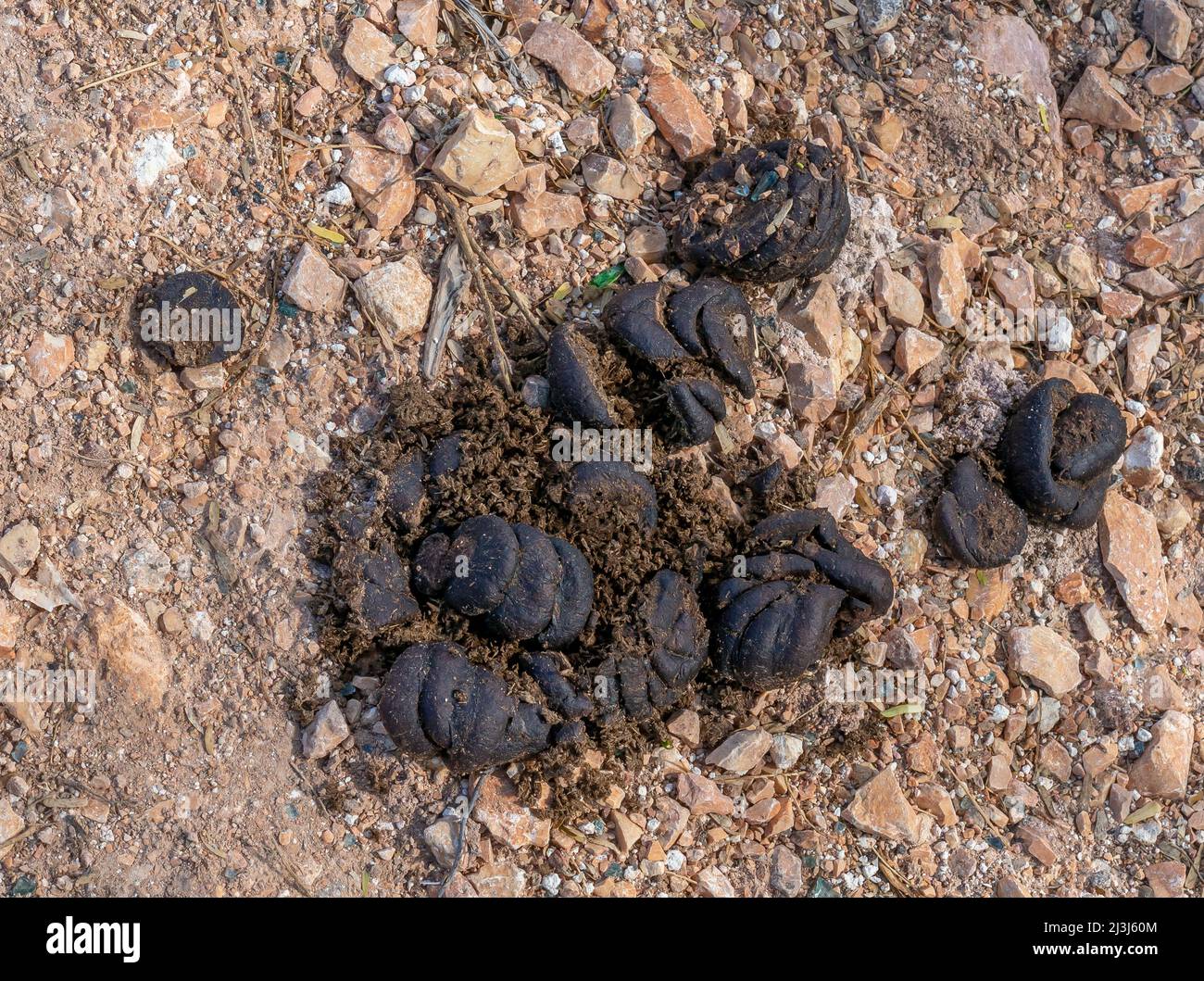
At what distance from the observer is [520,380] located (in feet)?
16.2

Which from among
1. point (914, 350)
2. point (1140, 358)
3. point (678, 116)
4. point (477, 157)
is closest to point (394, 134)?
point (477, 157)

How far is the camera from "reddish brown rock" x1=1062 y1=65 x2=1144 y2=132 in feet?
19.5

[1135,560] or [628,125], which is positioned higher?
[628,125]

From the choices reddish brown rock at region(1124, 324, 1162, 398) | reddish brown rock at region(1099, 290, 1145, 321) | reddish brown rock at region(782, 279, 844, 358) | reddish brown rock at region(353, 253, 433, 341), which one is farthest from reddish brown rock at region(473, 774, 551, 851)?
reddish brown rock at region(1099, 290, 1145, 321)

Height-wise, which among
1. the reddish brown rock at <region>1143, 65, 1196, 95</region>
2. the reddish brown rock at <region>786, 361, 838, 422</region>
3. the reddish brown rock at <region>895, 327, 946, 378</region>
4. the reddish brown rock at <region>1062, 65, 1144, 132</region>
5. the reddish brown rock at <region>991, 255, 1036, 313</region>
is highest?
the reddish brown rock at <region>1143, 65, 1196, 95</region>

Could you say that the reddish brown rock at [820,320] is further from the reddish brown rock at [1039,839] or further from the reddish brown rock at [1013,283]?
the reddish brown rock at [1039,839]

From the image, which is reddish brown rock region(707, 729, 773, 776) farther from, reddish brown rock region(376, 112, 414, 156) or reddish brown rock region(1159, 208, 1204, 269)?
reddish brown rock region(1159, 208, 1204, 269)

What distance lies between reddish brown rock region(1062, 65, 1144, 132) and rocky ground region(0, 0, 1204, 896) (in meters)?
Result: 0.03

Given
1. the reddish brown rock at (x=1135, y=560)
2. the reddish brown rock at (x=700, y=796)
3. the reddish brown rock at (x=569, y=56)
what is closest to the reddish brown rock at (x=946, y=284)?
the reddish brown rock at (x=1135, y=560)

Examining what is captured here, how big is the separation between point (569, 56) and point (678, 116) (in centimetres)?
63

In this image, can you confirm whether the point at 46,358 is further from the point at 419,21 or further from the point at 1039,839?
the point at 1039,839

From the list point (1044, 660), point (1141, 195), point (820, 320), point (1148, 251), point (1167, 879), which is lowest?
point (1167, 879)

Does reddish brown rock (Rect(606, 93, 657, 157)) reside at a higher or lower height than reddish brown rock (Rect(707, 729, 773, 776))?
higher

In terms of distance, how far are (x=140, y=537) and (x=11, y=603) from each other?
1.90ft
